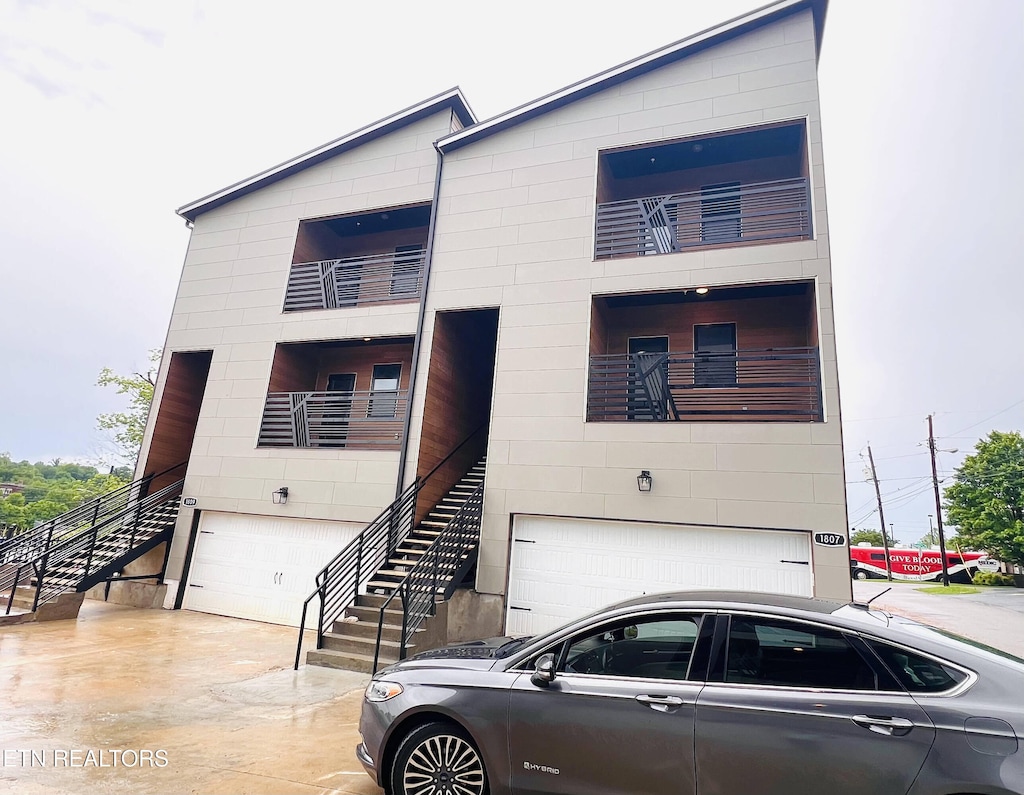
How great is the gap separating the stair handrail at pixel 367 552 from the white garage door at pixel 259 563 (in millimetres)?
1021

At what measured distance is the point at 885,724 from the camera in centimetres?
228

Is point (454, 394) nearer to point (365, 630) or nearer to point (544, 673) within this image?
point (365, 630)

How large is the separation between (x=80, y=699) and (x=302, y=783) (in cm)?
324

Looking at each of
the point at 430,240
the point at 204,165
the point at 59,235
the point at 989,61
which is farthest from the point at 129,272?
the point at 989,61

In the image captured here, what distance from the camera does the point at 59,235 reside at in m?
62.2

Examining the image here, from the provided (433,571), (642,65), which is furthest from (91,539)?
(642,65)

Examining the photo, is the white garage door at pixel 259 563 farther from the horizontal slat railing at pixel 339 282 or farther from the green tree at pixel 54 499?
the green tree at pixel 54 499

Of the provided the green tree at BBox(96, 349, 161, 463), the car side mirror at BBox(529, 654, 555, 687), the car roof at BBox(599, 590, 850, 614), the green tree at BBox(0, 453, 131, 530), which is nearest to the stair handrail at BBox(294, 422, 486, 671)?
the car side mirror at BBox(529, 654, 555, 687)

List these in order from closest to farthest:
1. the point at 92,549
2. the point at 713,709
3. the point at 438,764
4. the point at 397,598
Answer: the point at 713,709, the point at 438,764, the point at 397,598, the point at 92,549

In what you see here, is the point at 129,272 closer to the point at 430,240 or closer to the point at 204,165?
the point at 204,165

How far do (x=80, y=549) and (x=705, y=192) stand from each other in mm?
14067

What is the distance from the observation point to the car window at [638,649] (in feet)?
9.17

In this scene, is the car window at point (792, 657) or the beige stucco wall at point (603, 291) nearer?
the car window at point (792, 657)

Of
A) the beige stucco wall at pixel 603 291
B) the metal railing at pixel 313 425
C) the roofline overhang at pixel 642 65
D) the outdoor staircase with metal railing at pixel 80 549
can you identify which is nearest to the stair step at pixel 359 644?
the beige stucco wall at pixel 603 291
